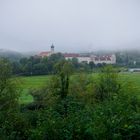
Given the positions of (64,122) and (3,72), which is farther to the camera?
(3,72)

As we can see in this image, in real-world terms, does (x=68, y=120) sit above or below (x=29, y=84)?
above

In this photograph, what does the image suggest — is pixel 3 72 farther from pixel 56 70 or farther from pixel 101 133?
pixel 101 133

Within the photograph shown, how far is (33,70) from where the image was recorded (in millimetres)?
69500

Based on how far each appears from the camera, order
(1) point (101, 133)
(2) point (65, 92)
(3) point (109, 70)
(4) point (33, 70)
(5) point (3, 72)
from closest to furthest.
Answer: (1) point (101, 133) < (5) point (3, 72) < (2) point (65, 92) < (3) point (109, 70) < (4) point (33, 70)

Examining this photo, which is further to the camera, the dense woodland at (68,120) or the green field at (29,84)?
the green field at (29,84)

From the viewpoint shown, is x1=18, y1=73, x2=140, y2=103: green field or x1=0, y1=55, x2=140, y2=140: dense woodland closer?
x1=0, y1=55, x2=140, y2=140: dense woodland

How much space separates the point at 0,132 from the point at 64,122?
2.61 m

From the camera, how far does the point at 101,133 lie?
1483cm

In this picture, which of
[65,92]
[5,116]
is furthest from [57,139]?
[65,92]

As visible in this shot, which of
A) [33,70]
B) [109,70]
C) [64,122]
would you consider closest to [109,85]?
[109,70]

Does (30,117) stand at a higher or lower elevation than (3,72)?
lower

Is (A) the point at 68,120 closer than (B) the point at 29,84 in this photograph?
Yes

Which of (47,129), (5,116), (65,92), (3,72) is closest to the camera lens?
(47,129)

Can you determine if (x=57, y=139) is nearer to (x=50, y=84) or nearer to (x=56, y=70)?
(x=50, y=84)
